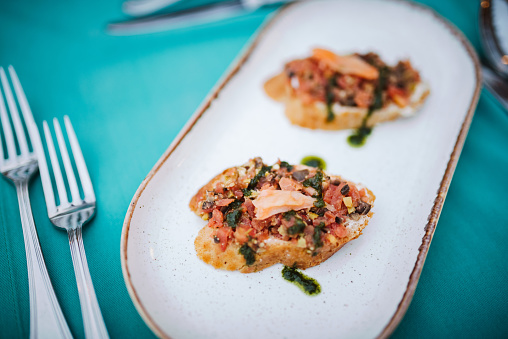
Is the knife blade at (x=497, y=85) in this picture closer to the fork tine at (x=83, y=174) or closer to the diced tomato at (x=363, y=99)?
the diced tomato at (x=363, y=99)

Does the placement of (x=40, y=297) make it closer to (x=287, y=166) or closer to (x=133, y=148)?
(x=133, y=148)

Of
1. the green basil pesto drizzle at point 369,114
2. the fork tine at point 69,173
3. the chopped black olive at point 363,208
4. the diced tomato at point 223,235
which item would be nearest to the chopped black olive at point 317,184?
the chopped black olive at point 363,208

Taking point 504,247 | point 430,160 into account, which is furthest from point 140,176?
A: point 504,247

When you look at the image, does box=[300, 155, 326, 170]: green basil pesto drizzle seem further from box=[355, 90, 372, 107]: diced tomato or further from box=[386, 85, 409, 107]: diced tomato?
box=[386, 85, 409, 107]: diced tomato

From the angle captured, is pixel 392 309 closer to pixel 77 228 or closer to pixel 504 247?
pixel 504 247

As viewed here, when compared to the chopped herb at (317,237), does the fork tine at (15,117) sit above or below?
above

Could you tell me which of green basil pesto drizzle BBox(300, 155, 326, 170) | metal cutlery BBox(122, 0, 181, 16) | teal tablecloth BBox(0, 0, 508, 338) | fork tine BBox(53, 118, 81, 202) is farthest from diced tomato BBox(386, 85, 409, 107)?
fork tine BBox(53, 118, 81, 202)

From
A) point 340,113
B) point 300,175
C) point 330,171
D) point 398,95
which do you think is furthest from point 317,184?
point 398,95
